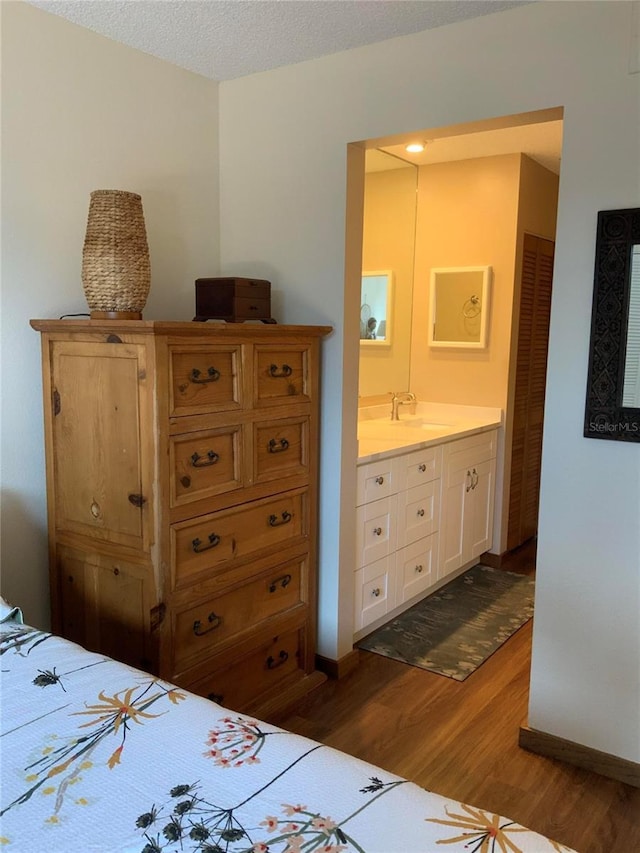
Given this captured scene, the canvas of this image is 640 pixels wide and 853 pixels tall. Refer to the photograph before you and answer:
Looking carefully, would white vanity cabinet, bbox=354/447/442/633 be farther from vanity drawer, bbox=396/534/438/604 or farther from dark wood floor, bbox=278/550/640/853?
dark wood floor, bbox=278/550/640/853

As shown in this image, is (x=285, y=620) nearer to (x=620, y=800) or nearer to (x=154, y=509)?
(x=154, y=509)

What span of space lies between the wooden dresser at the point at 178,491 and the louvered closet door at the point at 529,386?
2150 mm

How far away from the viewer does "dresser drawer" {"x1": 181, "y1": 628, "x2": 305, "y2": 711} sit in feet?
7.54

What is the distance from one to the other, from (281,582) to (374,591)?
714 mm

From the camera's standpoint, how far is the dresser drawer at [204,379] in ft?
6.68

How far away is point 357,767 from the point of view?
3.93 feet

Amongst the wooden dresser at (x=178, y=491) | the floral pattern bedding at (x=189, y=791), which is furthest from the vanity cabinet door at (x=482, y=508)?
the floral pattern bedding at (x=189, y=791)

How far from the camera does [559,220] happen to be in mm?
2166

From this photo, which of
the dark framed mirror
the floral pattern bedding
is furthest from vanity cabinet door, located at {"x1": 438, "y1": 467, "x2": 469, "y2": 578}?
the floral pattern bedding

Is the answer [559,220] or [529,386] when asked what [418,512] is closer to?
[529,386]

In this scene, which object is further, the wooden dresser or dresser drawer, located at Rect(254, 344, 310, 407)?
dresser drawer, located at Rect(254, 344, 310, 407)

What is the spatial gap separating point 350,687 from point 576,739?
89cm

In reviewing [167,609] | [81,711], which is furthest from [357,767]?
[167,609]

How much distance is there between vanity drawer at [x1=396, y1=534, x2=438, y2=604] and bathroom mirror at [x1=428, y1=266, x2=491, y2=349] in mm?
1327
